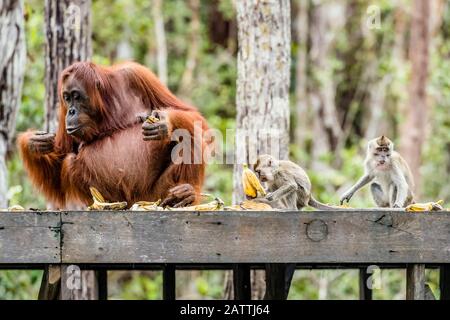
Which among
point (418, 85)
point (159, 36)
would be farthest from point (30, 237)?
point (159, 36)

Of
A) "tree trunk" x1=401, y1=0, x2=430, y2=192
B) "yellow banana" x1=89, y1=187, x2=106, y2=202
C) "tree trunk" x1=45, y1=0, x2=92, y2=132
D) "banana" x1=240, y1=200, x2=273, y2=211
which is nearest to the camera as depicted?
"banana" x1=240, y1=200, x2=273, y2=211

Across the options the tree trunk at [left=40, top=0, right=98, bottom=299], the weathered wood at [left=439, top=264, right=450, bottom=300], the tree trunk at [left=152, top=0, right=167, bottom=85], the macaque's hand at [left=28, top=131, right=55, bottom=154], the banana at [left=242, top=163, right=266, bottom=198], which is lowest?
the weathered wood at [left=439, top=264, right=450, bottom=300]

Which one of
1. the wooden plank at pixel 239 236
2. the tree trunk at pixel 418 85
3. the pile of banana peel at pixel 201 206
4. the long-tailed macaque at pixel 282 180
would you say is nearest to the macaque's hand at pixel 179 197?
the pile of banana peel at pixel 201 206

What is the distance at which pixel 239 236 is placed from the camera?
3961 millimetres

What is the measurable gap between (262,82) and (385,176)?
52.1 inches

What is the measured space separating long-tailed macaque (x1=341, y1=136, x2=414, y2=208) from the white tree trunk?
1010 millimetres

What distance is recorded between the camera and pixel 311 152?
14.9 m

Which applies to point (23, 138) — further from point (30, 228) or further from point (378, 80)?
point (378, 80)

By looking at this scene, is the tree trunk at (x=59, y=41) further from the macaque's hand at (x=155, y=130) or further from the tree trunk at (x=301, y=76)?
the tree trunk at (x=301, y=76)

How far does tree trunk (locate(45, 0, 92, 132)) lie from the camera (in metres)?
6.77

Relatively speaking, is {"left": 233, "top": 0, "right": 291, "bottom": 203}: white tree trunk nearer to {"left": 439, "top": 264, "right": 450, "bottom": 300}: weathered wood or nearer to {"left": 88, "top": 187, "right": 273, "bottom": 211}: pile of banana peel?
{"left": 439, "top": 264, "right": 450, "bottom": 300}: weathered wood

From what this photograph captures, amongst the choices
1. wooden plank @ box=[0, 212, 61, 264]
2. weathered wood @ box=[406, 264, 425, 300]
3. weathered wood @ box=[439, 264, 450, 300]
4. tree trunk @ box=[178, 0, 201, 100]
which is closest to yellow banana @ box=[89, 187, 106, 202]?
wooden plank @ box=[0, 212, 61, 264]
